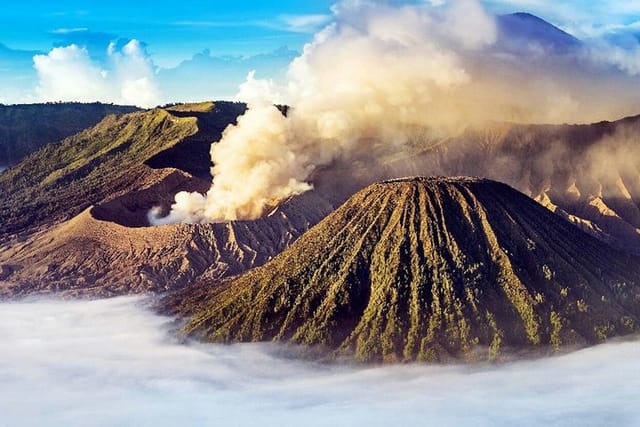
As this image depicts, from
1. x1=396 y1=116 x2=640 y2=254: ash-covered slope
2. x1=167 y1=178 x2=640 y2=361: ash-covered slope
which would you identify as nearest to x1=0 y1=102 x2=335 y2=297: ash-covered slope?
x1=167 y1=178 x2=640 y2=361: ash-covered slope

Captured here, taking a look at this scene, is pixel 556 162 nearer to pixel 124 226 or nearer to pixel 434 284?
pixel 124 226

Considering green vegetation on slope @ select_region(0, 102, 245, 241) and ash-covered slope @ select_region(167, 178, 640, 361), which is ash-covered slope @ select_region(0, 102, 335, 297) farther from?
ash-covered slope @ select_region(167, 178, 640, 361)

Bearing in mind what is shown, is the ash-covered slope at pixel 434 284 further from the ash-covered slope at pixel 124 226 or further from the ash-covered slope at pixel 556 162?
the ash-covered slope at pixel 556 162

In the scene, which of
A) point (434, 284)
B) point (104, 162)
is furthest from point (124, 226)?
point (434, 284)

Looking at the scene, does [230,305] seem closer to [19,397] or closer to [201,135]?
[19,397]

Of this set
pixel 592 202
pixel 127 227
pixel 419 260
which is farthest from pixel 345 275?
pixel 592 202

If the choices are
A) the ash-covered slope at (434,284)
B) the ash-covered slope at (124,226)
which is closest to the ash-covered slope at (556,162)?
the ash-covered slope at (124,226)

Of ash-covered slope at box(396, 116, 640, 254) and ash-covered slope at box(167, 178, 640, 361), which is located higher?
ash-covered slope at box(396, 116, 640, 254)

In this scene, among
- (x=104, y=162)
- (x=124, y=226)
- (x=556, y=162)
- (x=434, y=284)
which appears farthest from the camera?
(x=104, y=162)
